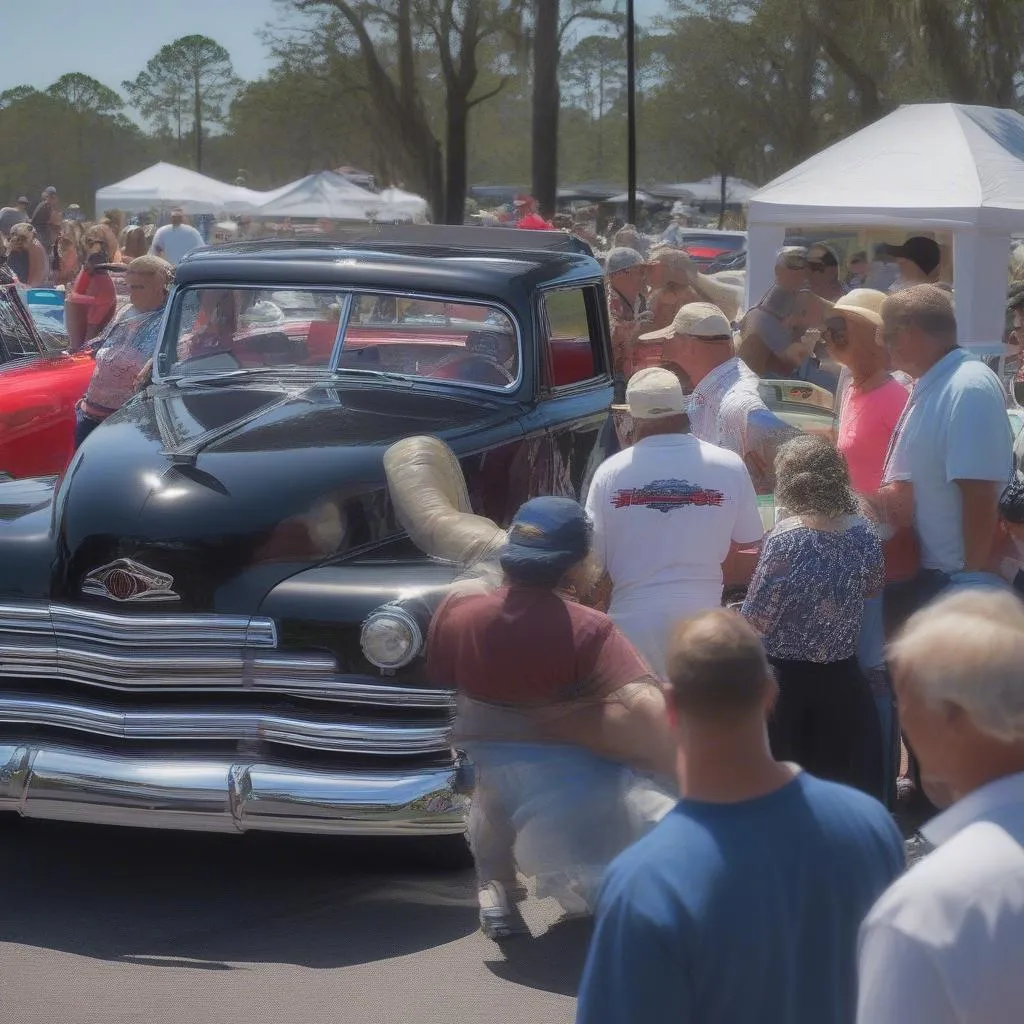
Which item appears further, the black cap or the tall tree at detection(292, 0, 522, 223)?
the tall tree at detection(292, 0, 522, 223)

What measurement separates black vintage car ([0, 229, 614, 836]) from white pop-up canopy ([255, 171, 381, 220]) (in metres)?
25.5

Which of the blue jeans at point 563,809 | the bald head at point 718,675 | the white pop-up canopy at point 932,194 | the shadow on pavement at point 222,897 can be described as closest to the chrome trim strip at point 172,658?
the blue jeans at point 563,809

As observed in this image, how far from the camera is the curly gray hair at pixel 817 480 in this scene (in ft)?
14.4

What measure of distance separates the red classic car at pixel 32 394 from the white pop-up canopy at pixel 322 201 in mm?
21652

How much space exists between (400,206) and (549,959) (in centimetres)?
2997

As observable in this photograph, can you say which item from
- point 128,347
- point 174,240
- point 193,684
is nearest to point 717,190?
point 174,240

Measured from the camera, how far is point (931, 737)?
6.49ft

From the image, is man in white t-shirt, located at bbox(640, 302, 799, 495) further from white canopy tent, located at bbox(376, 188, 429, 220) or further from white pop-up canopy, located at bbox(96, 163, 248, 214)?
Answer: white pop-up canopy, located at bbox(96, 163, 248, 214)

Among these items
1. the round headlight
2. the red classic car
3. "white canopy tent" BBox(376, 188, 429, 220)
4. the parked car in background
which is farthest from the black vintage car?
"white canopy tent" BBox(376, 188, 429, 220)

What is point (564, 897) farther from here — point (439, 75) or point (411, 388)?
point (439, 75)

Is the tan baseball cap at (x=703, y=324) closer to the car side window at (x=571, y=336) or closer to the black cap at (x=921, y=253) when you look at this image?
the car side window at (x=571, y=336)

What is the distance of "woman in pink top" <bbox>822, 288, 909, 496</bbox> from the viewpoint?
5.20 m

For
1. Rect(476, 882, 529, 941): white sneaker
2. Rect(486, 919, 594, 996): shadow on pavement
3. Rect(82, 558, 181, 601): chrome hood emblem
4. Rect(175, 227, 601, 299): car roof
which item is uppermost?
Rect(175, 227, 601, 299): car roof

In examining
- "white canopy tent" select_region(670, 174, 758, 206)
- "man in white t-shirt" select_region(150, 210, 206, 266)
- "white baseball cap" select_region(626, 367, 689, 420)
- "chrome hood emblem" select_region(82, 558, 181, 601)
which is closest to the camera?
"white baseball cap" select_region(626, 367, 689, 420)
